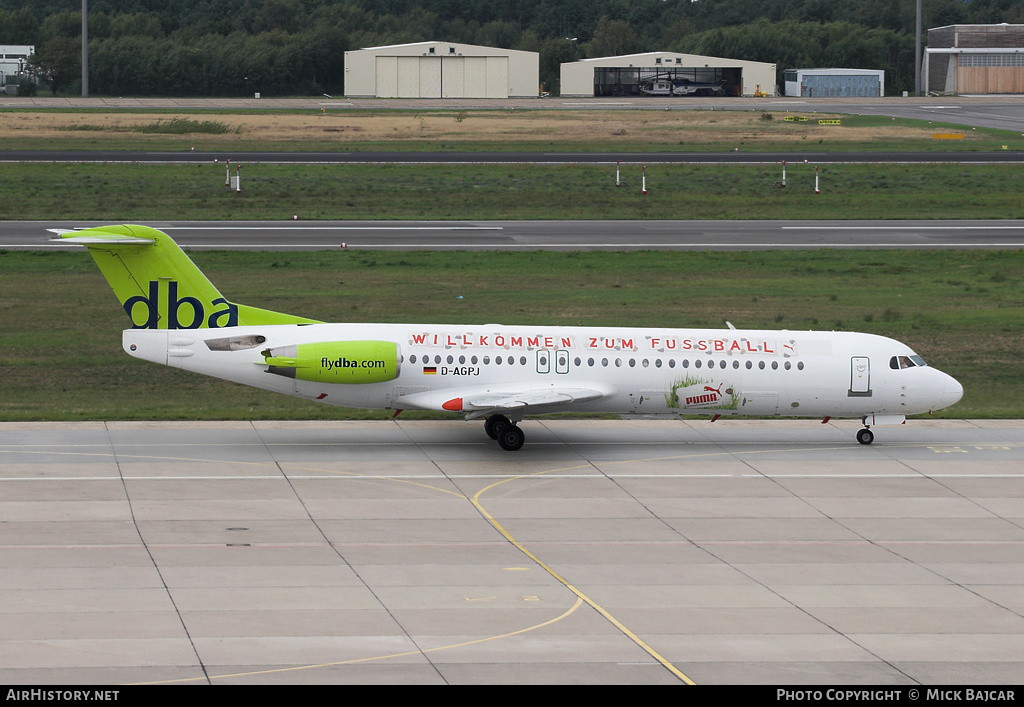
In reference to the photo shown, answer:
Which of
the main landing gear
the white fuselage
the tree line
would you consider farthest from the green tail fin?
the tree line

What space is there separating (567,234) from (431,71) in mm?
95543

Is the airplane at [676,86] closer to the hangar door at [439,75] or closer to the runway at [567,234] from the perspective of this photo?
the hangar door at [439,75]

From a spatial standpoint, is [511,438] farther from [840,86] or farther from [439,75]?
[840,86]

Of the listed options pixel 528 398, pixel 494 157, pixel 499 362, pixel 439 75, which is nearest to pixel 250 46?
pixel 439 75

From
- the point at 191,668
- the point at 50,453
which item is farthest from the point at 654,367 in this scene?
the point at 191,668

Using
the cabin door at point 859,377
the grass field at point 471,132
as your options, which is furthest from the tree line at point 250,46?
the cabin door at point 859,377

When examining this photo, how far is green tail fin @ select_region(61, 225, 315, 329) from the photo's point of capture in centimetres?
3161

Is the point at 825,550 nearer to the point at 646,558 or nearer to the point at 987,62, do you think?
the point at 646,558

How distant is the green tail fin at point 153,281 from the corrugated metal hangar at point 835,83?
15268cm

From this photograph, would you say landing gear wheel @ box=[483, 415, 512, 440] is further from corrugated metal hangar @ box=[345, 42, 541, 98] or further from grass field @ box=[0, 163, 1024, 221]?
corrugated metal hangar @ box=[345, 42, 541, 98]

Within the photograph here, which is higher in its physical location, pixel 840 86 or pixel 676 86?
pixel 840 86

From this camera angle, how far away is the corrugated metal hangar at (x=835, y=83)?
6826 inches

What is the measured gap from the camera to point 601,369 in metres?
32.7

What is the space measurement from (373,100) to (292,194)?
7953cm
